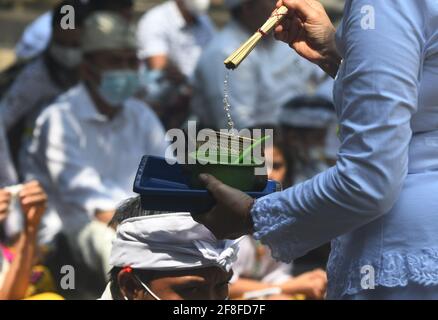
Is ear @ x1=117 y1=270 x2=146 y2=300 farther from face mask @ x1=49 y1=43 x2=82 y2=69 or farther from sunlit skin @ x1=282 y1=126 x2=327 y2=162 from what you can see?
face mask @ x1=49 y1=43 x2=82 y2=69

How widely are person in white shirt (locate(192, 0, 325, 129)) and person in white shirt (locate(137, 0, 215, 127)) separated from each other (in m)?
0.52

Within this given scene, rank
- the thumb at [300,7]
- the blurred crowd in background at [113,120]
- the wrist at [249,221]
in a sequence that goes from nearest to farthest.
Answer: the wrist at [249,221], the thumb at [300,7], the blurred crowd in background at [113,120]

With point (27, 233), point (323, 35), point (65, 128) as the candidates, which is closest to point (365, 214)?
point (323, 35)

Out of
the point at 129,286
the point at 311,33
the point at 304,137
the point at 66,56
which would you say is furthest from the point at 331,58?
the point at 66,56

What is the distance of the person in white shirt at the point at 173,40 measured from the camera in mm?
7156

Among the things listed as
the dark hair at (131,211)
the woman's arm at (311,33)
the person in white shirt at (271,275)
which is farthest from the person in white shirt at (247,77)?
the woman's arm at (311,33)

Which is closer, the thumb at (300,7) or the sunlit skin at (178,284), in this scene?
the thumb at (300,7)

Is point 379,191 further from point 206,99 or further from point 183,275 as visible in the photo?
point 206,99

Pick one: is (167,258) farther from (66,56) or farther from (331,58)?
(66,56)

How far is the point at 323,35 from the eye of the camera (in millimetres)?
2881

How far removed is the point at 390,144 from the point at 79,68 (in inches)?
158

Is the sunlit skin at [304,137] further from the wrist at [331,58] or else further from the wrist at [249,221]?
the wrist at [249,221]

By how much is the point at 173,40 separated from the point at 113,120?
66.5 inches

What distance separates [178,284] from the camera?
3338mm
